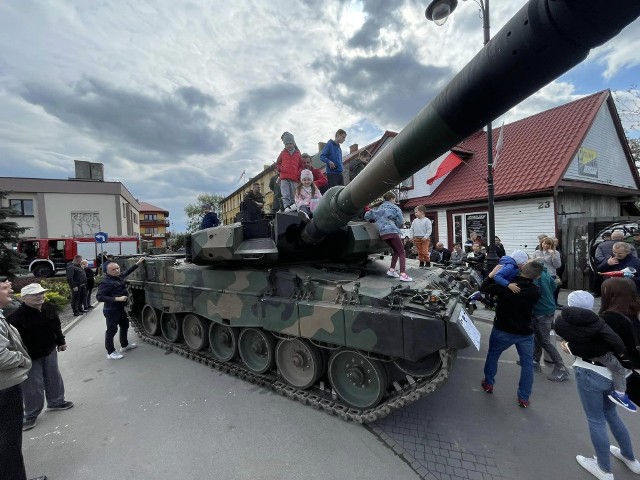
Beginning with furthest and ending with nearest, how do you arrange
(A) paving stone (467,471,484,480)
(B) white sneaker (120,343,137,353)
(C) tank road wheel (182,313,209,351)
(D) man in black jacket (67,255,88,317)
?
(D) man in black jacket (67,255,88,317) < (B) white sneaker (120,343,137,353) < (C) tank road wheel (182,313,209,351) < (A) paving stone (467,471,484,480)

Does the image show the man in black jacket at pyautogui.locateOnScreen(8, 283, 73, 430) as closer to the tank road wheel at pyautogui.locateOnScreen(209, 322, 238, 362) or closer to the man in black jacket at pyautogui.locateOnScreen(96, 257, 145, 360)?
the man in black jacket at pyautogui.locateOnScreen(96, 257, 145, 360)

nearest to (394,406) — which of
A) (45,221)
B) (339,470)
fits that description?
(339,470)

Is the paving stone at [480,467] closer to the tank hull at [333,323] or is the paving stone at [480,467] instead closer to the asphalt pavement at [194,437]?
the asphalt pavement at [194,437]

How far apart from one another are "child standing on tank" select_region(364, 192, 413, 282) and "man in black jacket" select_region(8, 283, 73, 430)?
4465 mm

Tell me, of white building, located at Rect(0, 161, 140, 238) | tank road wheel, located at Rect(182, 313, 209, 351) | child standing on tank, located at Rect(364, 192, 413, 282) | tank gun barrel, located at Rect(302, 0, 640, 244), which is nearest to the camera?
tank gun barrel, located at Rect(302, 0, 640, 244)

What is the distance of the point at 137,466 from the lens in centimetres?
337

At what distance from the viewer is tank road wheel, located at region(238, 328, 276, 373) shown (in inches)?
205

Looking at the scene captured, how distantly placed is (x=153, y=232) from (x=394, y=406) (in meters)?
80.7

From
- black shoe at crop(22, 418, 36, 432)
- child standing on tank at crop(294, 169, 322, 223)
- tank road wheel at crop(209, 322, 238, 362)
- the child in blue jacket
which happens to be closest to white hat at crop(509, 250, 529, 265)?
the child in blue jacket

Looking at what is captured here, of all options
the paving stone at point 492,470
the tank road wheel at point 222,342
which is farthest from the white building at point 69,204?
the paving stone at point 492,470

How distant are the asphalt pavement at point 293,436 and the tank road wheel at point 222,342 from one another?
0.64 meters

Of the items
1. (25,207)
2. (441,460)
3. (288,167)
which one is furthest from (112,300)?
(25,207)

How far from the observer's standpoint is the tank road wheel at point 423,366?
3564 millimetres

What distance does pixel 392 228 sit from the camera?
486 centimetres
